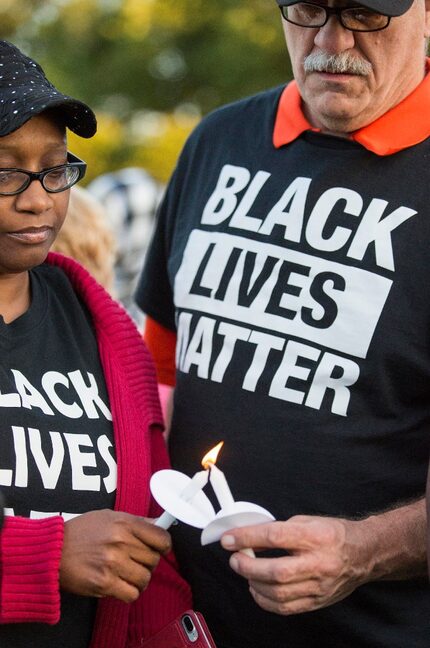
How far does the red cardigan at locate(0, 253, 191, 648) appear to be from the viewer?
227 centimetres

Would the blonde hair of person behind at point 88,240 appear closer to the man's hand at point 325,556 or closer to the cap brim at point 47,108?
the cap brim at point 47,108

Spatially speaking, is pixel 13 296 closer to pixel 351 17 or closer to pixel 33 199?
pixel 33 199

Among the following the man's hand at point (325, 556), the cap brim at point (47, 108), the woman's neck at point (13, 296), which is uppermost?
the cap brim at point (47, 108)

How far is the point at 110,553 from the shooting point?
225 centimetres

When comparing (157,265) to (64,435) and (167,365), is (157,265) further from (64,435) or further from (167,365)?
(64,435)

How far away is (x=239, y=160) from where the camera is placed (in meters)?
3.15

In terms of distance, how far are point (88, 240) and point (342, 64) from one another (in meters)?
1.84

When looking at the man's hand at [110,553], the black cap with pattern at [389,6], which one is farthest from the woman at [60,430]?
the black cap with pattern at [389,6]

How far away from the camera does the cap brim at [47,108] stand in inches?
92.9

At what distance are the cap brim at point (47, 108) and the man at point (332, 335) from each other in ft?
1.98

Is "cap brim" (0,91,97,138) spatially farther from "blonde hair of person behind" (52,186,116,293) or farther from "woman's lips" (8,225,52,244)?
"blonde hair of person behind" (52,186,116,293)

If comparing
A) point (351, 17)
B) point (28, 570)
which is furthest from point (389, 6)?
point (28, 570)

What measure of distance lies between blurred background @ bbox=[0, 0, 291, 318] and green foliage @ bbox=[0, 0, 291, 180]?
0.02 m

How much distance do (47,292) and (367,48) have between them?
0.99 metres
